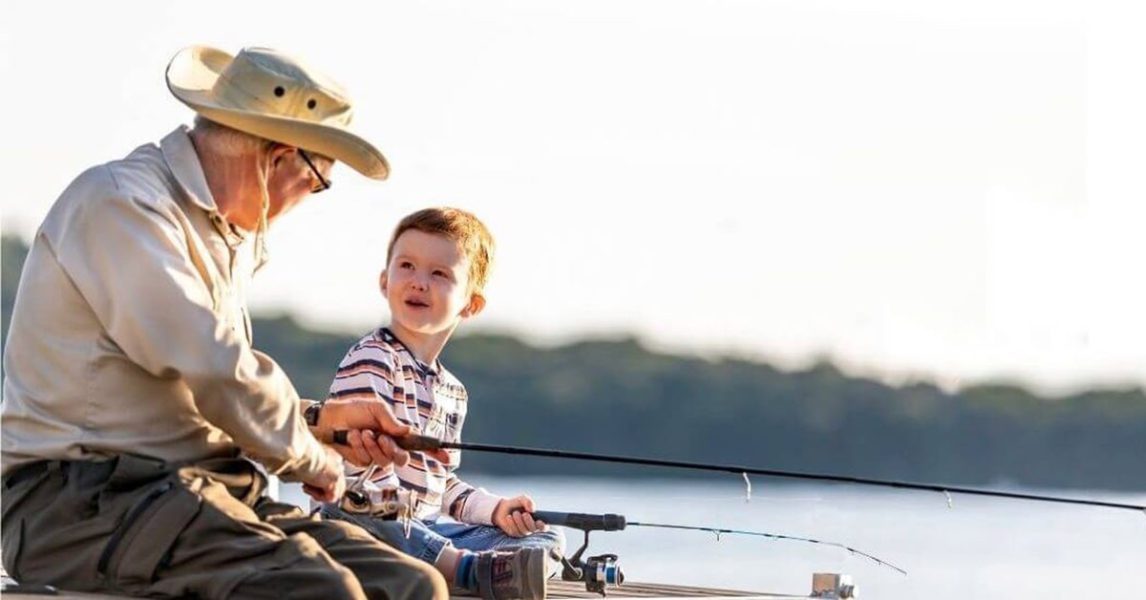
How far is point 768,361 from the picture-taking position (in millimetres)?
26453

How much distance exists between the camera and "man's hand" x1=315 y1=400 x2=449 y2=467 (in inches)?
210

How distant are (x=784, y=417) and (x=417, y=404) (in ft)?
68.8

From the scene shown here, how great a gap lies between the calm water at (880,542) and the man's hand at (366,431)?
65.9 inches

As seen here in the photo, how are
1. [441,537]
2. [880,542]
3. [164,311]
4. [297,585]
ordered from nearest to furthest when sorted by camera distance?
[164,311] < [297,585] < [441,537] < [880,542]

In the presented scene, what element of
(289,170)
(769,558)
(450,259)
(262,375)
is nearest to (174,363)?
(262,375)

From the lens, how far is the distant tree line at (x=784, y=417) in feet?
83.8

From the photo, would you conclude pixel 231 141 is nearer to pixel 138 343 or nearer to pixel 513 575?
pixel 138 343

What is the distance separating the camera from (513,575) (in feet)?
19.2

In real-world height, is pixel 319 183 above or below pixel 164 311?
above

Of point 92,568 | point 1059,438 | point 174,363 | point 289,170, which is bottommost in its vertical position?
point 92,568

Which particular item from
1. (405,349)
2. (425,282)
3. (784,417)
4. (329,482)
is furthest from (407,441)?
(784,417)

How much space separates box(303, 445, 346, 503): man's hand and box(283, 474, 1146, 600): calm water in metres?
1.87

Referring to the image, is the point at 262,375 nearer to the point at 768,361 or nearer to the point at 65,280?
the point at 65,280

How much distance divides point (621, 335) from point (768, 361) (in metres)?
1.42
